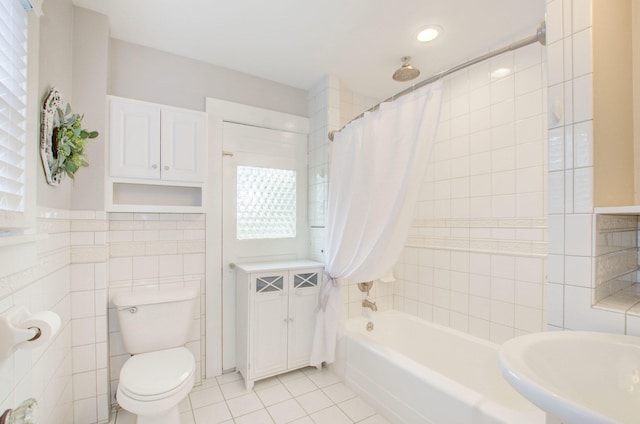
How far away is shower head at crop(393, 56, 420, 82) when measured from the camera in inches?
87.0

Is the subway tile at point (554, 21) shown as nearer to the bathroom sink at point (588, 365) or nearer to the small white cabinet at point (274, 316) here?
the bathroom sink at point (588, 365)

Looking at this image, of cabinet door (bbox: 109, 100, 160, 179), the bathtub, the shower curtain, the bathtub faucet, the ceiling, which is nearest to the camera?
the bathtub

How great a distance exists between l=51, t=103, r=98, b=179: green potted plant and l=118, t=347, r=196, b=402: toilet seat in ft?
3.57

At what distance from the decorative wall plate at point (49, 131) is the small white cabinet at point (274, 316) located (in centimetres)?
119

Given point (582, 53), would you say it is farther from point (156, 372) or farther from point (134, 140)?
point (156, 372)

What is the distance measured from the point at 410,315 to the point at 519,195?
1326mm

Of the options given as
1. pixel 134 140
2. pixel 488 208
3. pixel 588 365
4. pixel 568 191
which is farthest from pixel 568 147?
pixel 134 140

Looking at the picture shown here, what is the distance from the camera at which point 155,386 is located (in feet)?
4.82

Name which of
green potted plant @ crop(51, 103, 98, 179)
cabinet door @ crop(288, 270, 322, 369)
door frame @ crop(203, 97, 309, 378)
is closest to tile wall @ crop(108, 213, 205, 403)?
door frame @ crop(203, 97, 309, 378)

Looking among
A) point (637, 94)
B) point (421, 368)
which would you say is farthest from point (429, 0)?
point (421, 368)

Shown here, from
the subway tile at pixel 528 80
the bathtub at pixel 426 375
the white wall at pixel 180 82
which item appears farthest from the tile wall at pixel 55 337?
the subway tile at pixel 528 80

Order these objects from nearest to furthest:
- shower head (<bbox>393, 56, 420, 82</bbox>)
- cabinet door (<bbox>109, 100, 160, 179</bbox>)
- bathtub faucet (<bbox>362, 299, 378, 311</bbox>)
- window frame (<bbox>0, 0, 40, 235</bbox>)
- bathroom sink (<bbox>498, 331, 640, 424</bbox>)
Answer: bathroom sink (<bbox>498, 331, 640, 424</bbox>), window frame (<bbox>0, 0, 40, 235</bbox>), cabinet door (<bbox>109, 100, 160, 179</bbox>), shower head (<bbox>393, 56, 420, 82</bbox>), bathtub faucet (<bbox>362, 299, 378, 311</bbox>)

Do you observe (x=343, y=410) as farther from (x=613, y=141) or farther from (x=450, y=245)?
(x=613, y=141)

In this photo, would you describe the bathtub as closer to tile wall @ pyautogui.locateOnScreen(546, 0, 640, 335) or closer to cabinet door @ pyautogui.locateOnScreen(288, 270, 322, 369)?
cabinet door @ pyautogui.locateOnScreen(288, 270, 322, 369)
